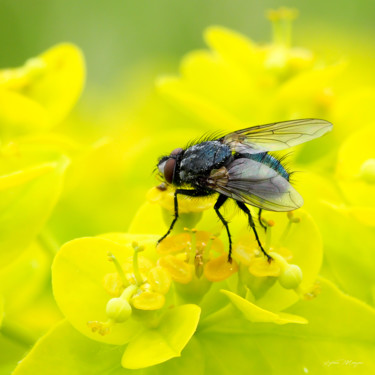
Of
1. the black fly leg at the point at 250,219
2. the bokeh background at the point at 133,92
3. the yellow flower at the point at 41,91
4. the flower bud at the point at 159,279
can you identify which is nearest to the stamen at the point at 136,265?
the flower bud at the point at 159,279

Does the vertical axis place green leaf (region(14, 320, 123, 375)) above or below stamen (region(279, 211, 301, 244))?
below

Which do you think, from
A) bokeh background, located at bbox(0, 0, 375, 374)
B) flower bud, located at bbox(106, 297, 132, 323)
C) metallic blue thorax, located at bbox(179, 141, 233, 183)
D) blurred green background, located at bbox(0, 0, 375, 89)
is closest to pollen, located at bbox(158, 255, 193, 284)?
flower bud, located at bbox(106, 297, 132, 323)

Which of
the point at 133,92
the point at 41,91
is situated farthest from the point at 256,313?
the point at 133,92

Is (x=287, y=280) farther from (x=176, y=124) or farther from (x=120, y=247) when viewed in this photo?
(x=176, y=124)

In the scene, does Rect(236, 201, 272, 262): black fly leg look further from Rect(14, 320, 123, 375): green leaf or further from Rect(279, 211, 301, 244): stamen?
Rect(14, 320, 123, 375): green leaf

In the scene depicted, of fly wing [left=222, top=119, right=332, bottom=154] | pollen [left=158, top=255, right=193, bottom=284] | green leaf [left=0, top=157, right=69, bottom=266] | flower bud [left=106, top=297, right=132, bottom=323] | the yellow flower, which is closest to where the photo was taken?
flower bud [left=106, top=297, right=132, bottom=323]

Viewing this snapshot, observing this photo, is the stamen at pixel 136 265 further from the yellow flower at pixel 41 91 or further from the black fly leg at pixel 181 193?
the yellow flower at pixel 41 91

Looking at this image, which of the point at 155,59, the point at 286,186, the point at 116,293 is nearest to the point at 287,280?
the point at 286,186

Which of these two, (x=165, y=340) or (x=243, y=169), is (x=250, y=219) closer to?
(x=243, y=169)
